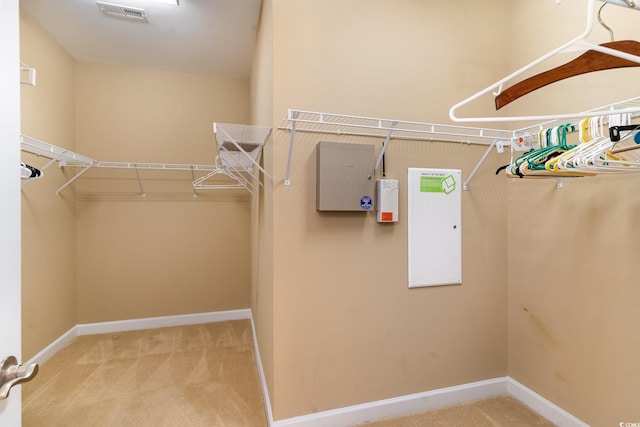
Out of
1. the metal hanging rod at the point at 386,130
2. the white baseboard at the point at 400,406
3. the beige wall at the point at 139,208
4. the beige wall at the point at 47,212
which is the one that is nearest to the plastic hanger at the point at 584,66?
the metal hanging rod at the point at 386,130

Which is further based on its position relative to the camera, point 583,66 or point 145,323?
point 145,323

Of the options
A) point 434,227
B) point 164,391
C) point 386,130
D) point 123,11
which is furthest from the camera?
point 123,11

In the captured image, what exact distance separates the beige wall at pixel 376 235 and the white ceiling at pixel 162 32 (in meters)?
1.01

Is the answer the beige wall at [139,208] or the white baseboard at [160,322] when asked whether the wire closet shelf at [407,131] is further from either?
the white baseboard at [160,322]

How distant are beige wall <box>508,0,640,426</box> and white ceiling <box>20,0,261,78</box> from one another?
6.88 ft

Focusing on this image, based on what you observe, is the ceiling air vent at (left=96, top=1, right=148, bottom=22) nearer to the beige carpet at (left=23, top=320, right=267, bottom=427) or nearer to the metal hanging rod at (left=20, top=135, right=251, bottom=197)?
the metal hanging rod at (left=20, top=135, right=251, bottom=197)

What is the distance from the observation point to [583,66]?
101 cm

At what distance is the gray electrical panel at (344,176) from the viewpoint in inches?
62.0

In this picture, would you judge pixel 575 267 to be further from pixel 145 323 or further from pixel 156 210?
pixel 145 323

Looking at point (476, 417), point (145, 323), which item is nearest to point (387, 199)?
point (476, 417)

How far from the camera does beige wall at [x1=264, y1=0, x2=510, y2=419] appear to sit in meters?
1.61

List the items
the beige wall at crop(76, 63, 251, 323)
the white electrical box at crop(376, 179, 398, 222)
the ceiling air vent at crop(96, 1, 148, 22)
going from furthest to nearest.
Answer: the beige wall at crop(76, 63, 251, 323) < the ceiling air vent at crop(96, 1, 148, 22) < the white electrical box at crop(376, 179, 398, 222)

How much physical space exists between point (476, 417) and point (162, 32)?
3.71 m

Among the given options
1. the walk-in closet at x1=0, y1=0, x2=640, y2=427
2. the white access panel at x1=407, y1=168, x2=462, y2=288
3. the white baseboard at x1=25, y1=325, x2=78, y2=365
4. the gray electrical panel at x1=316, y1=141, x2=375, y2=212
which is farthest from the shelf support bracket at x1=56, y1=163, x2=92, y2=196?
the white access panel at x1=407, y1=168, x2=462, y2=288
